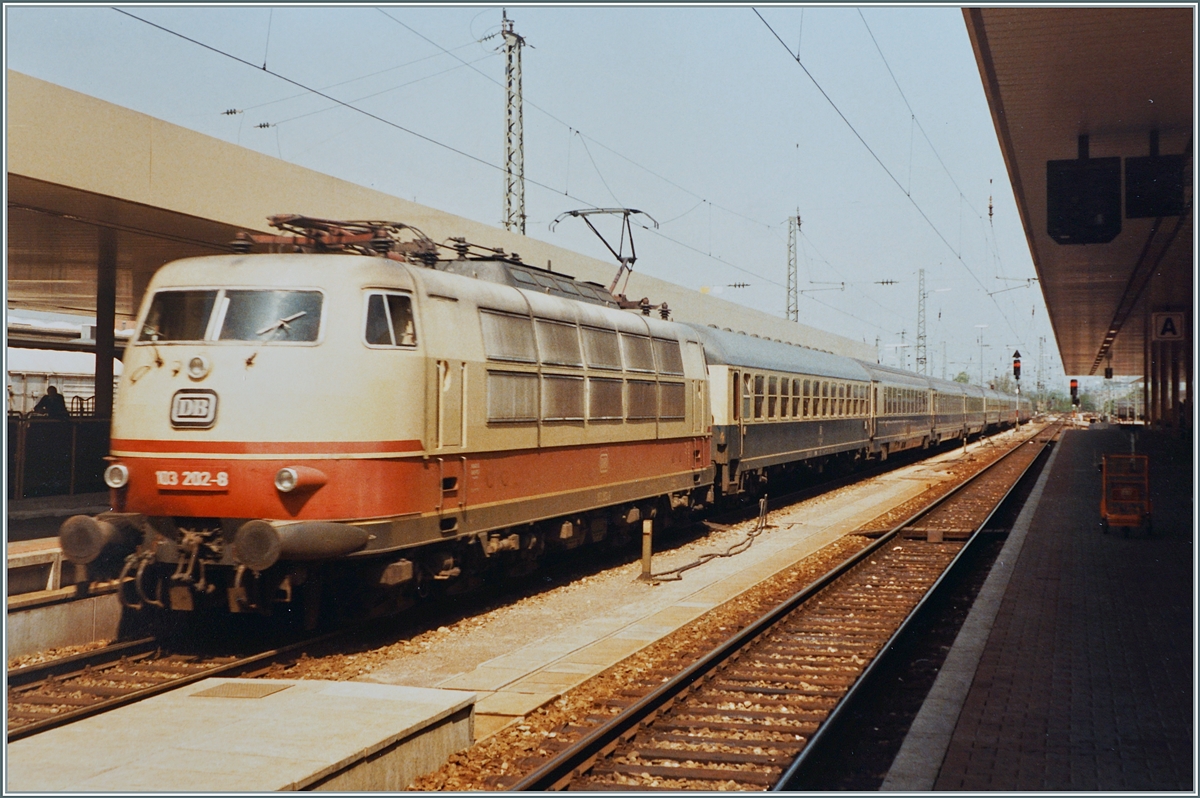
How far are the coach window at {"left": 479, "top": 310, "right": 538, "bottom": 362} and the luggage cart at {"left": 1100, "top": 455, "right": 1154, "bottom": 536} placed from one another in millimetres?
10542

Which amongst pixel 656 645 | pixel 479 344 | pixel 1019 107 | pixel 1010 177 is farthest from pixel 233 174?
pixel 1010 177

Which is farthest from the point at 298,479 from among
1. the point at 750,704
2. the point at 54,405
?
the point at 54,405

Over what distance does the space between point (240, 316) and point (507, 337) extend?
2859 millimetres

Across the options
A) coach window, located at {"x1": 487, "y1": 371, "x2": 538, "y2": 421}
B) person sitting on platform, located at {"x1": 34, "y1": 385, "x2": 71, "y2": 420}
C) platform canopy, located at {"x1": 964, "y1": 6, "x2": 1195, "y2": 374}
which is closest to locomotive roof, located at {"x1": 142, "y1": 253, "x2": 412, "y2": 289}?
coach window, located at {"x1": 487, "y1": 371, "x2": 538, "y2": 421}

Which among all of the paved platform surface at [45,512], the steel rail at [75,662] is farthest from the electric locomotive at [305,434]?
the paved platform surface at [45,512]

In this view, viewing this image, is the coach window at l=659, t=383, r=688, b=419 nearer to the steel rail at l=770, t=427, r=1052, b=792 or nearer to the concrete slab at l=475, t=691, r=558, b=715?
the steel rail at l=770, t=427, r=1052, b=792

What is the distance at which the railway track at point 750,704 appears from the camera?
6500 mm

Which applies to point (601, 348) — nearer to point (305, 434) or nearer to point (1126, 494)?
point (305, 434)

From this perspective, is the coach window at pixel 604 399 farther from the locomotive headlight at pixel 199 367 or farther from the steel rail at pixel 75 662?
the steel rail at pixel 75 662

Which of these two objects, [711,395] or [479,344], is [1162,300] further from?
[479,344]

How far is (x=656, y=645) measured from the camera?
32.6 ft

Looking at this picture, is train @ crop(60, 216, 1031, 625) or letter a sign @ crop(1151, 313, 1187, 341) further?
letter a sign @ crop(1151, 313, 1187, 341)

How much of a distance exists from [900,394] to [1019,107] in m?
24.4

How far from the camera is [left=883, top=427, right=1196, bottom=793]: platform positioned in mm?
6328
